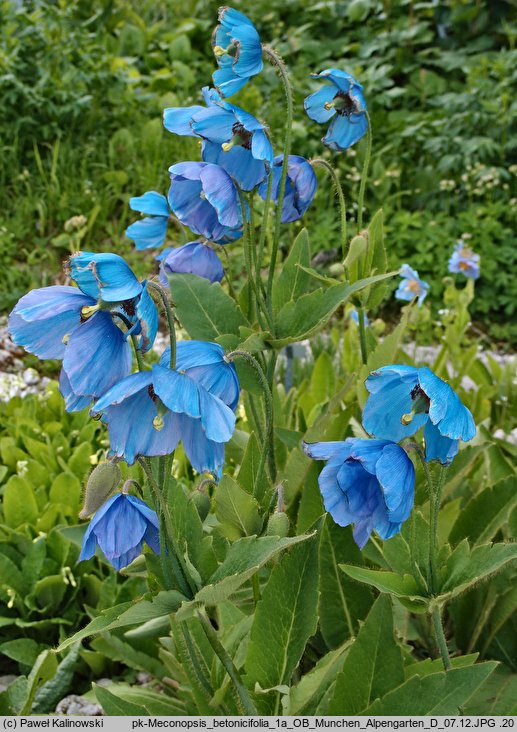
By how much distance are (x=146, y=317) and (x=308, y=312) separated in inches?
17.9

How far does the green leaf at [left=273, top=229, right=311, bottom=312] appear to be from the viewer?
1.41 meters

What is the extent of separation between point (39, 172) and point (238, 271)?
45.6 inches

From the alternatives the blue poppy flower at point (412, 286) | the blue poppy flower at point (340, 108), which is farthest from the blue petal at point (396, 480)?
the blue poppy flower at point (412, 286)

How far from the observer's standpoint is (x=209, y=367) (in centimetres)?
101

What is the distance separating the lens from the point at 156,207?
54.2 inches

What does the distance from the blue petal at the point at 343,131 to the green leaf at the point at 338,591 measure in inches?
26.0

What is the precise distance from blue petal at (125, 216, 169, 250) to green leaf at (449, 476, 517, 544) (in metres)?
0.77

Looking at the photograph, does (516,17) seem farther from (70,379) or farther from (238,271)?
(70,379)

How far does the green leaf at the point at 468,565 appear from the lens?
108 centimetres

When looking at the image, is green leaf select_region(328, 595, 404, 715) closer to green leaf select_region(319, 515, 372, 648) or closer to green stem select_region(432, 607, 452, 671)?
green stem select_region(432, 607, 452, 671)

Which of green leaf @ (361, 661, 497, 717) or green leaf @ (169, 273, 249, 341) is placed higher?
green leaf @ (169, 273, 249, 341)

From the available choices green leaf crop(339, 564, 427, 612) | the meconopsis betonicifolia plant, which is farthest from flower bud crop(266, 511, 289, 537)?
green leaf crop(339, 564, 427, 612)

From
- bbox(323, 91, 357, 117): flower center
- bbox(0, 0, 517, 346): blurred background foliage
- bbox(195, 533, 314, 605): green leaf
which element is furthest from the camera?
bbox(0, 0, 517, 346): blurred background foliage

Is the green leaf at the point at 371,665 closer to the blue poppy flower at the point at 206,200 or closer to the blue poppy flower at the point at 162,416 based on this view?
the blue poppy flower at the point at 162,416
